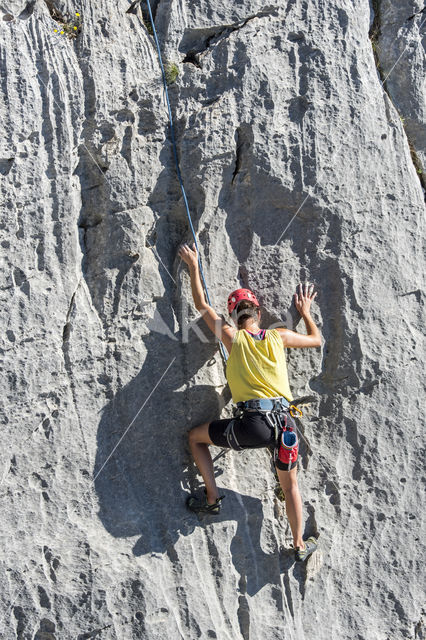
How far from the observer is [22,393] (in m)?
4.57

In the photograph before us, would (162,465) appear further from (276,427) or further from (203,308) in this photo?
(203,308)

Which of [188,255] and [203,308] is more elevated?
[188,255]

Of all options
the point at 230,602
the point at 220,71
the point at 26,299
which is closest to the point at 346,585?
the point at 230,602

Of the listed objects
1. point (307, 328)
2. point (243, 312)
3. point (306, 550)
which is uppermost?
point (243, 312)

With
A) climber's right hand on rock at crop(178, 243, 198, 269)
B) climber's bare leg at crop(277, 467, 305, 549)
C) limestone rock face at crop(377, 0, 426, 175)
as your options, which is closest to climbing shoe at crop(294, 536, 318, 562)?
climber's bare leg at crop(277, 467, 305, 549)

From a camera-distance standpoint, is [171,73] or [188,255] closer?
[188,255]

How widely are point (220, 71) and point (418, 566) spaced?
412 centimetres

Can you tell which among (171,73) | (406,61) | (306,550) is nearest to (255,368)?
(306,550)

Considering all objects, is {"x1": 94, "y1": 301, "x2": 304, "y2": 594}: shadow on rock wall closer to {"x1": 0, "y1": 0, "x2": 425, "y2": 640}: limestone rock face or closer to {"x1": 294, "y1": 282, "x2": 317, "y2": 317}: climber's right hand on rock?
{"x1": 0, "y1": 0, "x2": 425, "y2": 640}: limestone rock face

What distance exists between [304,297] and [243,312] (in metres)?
0.60

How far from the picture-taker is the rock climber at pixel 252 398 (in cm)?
446

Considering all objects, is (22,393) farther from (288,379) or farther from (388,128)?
(388,128)

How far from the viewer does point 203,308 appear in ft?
15.5

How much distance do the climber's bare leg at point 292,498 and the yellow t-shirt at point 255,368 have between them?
57cm
